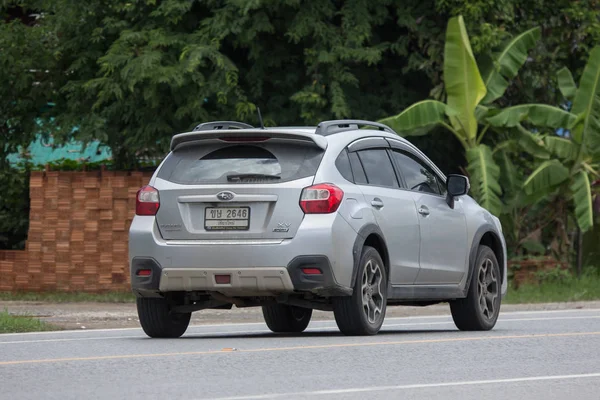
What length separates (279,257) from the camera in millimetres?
11359

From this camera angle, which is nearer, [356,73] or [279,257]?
[279,257]

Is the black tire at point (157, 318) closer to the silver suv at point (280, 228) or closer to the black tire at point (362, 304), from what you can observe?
the silver suv at point (280, 228)

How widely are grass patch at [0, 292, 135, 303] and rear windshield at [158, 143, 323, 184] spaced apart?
8.10 metres

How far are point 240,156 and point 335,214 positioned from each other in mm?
988

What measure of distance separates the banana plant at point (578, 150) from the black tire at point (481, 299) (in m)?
8.19

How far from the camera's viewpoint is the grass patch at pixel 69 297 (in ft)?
65.1

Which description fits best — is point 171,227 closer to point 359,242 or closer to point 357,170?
point 359,242

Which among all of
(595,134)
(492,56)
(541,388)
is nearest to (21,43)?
(492,56)

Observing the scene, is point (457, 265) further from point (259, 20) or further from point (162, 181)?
point (259, 20)

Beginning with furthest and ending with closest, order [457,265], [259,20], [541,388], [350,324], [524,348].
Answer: [259,20]
[457,265]
[350,324]
[524,348]
[541,388]

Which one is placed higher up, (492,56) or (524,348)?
(492,56)

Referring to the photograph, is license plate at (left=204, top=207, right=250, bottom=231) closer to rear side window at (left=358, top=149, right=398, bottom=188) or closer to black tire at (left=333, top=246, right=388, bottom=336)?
black tire at (left=333, top=246, right=388, bottom=336)

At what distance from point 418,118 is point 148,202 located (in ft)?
34.6

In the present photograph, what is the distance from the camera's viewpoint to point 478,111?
2250cm
